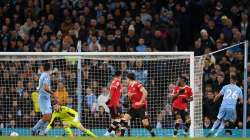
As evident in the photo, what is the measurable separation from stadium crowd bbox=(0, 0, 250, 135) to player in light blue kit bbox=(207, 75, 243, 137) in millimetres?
408

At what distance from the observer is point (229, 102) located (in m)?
22.7

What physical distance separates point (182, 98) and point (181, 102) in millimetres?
127

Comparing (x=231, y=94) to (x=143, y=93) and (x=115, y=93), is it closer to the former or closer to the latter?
(x=143, y=93)

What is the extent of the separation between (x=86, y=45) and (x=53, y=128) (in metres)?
3.38

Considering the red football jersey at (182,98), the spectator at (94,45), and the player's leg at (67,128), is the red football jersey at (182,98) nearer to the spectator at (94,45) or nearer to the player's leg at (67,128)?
the player's leg at (67,128)

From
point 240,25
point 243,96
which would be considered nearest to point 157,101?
point 243,96

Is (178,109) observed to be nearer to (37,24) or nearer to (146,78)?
(146,78)

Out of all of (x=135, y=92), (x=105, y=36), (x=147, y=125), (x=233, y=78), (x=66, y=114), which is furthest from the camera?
(x=105, y=36)

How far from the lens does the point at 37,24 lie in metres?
26.8

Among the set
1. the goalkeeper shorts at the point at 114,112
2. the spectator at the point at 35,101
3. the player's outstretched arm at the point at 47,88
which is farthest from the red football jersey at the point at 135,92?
the spectator at the point at 35,101

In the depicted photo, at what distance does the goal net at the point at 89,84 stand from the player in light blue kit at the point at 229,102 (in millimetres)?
572

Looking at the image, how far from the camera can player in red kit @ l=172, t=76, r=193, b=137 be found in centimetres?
2156

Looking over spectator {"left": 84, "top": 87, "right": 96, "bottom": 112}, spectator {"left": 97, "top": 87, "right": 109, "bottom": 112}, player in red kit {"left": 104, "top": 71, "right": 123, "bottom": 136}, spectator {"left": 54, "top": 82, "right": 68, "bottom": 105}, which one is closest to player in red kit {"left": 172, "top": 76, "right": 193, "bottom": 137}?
player in red kit {"left": 104, "top": 71, "right": 123, "bottom": 136}

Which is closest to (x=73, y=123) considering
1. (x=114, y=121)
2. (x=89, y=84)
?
(x=114, y=121)
